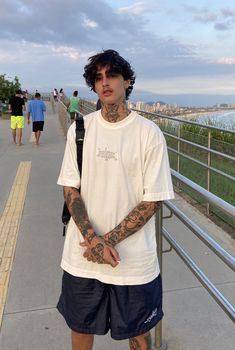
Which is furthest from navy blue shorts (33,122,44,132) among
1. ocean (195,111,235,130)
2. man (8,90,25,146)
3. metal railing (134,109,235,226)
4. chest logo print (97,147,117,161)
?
chest logo print (97,147,117,161)

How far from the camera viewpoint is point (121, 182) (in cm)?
197

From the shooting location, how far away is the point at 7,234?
5141mm

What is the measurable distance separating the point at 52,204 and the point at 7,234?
1.37m

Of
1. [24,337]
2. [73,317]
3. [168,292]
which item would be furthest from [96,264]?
[168,292]

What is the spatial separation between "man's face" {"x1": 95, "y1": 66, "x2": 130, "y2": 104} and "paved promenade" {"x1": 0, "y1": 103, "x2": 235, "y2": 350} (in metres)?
1.73

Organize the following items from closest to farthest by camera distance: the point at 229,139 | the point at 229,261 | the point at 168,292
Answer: the point at 229,261, the point at 168,292, the point at 229,139

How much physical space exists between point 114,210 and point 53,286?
78.2 inches

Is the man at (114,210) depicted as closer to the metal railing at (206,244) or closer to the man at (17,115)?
the metal railing at (206,244)

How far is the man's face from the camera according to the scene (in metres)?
2.00

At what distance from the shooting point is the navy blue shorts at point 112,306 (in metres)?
2.02

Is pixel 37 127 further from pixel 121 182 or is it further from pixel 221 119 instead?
pixel 121 182

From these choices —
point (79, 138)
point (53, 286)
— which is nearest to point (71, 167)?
point (79, 138)

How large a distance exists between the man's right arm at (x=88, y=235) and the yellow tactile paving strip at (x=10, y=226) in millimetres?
1650

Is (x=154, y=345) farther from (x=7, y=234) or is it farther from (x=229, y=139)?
(x=229, y=139)
